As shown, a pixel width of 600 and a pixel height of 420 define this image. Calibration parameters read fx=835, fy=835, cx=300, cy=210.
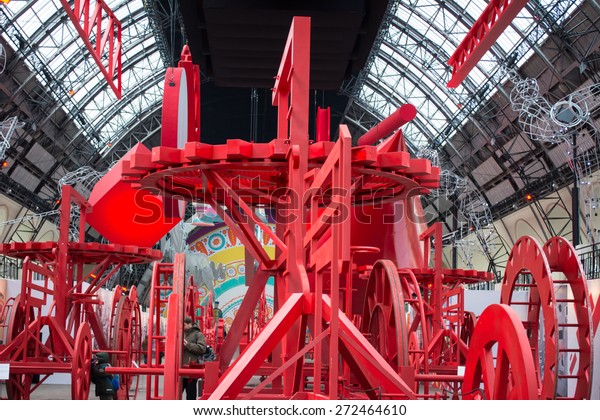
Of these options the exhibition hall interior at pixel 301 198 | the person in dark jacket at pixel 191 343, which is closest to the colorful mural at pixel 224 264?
the exhibition hall interior at pixel 301 198

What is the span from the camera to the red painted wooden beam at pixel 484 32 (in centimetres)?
1088

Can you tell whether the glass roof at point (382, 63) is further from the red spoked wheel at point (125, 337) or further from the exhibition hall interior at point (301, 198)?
the red spoked wheel at point (125, 337)

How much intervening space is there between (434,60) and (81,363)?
2296cm

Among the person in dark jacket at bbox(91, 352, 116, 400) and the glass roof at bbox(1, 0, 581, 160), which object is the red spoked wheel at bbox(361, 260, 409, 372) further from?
the glass roof at bbox(1, 0, 581, 160)

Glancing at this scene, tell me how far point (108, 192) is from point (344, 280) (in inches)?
203

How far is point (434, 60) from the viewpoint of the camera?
100 feet

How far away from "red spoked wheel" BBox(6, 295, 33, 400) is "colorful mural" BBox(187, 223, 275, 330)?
2423 cm

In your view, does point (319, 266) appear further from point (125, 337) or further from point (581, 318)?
point (125, 337)

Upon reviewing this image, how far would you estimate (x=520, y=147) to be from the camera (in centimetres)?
2881

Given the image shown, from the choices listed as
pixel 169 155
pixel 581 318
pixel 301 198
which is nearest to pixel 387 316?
pixel 581 318

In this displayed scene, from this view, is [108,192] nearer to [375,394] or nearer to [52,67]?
[375,394]

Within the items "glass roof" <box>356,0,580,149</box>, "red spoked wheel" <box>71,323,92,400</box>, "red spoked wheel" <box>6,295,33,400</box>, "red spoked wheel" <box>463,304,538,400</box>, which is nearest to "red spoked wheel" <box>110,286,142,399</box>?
"red spoked wheel" <box>6,295,33,400</box>

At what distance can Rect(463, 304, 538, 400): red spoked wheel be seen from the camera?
388cm

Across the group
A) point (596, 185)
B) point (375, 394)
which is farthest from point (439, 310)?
point (596, 185)
